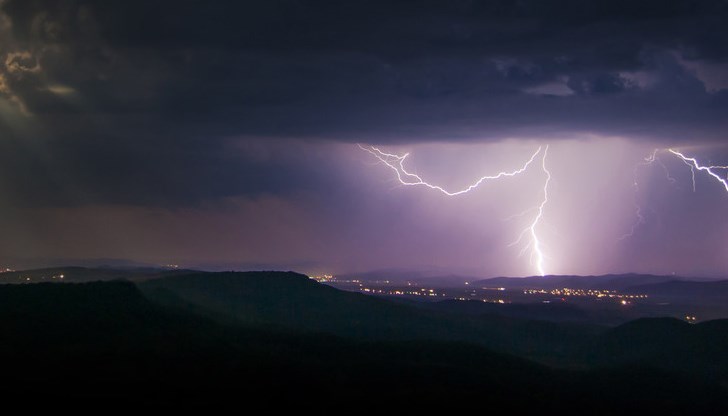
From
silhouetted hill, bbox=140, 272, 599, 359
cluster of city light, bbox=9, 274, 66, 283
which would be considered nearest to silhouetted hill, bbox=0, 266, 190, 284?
cluster of city light, bbox=9, 274, 66, 283

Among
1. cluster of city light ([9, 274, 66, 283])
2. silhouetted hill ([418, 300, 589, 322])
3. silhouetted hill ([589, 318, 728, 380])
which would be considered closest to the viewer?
silhouetted hill ([589, 318, 728, 380])

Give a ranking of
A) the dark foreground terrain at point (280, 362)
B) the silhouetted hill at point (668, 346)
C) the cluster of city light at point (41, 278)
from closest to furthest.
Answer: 1. the dark foreground terrain at point (280, 362)
2. the silhouetted hill at point (668, 346)
3. the cluster of city light at point (41, 278)

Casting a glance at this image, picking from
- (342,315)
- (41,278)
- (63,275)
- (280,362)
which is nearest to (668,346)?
(342,315)

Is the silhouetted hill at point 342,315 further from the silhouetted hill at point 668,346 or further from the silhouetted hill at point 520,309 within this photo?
the silhouetted hill at point 520,309

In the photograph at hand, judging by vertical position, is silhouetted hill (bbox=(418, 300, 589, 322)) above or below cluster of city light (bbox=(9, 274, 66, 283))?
below

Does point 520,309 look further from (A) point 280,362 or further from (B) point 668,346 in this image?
(A) point 280,362

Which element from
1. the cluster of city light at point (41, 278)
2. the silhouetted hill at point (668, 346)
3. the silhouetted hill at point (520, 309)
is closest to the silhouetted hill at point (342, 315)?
the silhouetted hill at point (668, 346)

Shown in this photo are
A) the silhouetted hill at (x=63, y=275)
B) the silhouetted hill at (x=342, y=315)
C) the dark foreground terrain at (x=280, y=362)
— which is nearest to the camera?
the dark foreground terrain at (x=280, y=362)

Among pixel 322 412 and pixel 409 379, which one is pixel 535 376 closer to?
pixel 409 379

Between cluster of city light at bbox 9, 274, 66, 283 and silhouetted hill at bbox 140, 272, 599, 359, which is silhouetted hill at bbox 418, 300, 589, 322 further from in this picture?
cluster of city light at bbox 9, 274, 66, 283
